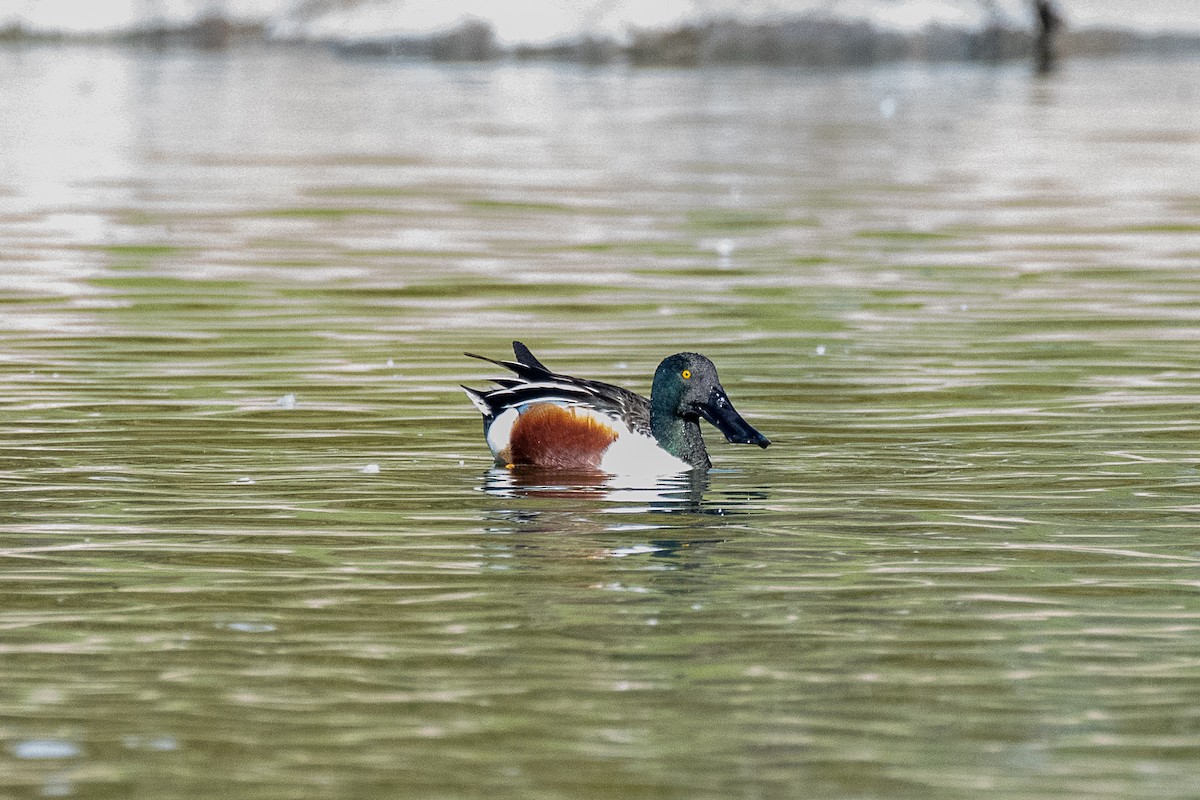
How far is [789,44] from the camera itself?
48125 mm

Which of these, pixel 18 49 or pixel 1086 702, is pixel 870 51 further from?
pixel 1086 702

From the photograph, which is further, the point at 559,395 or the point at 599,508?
the point at 559,395

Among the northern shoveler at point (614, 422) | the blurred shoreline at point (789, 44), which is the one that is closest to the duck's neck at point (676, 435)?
the northern shoveler at point (614, 422)

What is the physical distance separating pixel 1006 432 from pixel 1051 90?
28348 millimetres

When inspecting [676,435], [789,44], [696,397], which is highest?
[789,44]

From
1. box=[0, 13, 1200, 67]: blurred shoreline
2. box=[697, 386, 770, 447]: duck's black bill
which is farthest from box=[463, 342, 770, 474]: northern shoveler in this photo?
box=[0, 13, 1200, 67]: blurred shoreline

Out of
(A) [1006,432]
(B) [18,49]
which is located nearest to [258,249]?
(A) [1006,432]

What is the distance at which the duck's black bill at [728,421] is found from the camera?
358 inches

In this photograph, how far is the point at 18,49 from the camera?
58188 mm

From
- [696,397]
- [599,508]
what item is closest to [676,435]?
[696,397]

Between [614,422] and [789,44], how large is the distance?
131ft

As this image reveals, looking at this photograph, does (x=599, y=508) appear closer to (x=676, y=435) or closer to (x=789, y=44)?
(x=676, y=435)

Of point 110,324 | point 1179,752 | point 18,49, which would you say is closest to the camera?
point 1179,752

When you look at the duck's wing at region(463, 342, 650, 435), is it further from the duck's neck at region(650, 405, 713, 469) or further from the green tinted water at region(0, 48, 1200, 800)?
the green tinted water at region(0, 48, 1200, 800)
